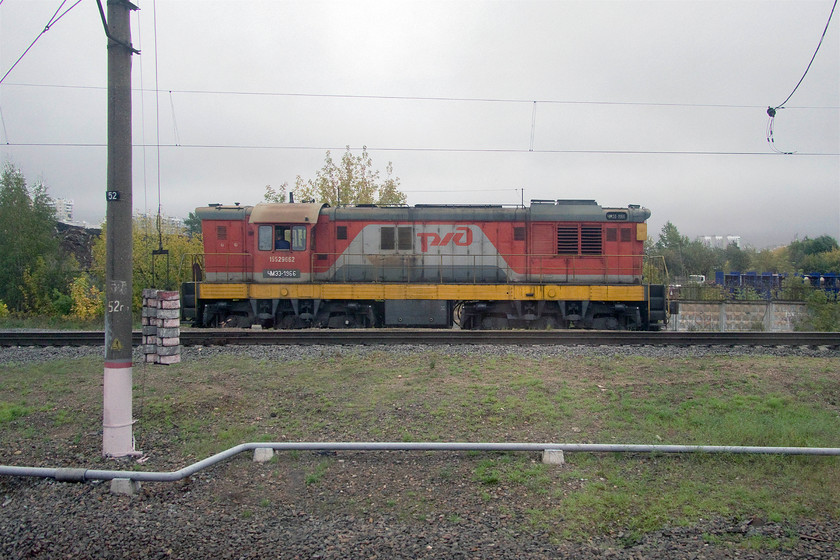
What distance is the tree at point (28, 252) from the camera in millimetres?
26156

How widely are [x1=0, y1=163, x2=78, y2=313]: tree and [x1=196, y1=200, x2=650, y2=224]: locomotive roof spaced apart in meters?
14.1

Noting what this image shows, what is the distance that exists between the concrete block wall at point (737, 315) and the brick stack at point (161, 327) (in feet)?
81.2

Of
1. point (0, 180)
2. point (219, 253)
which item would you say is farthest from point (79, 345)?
point (0, 180)

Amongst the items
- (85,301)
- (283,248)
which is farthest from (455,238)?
(85,301)

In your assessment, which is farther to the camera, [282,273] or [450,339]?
[282,273]

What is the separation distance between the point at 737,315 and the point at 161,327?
90.6 ft

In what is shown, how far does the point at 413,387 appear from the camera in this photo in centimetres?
805

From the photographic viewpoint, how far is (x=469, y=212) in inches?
635

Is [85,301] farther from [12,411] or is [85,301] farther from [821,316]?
[821,316]

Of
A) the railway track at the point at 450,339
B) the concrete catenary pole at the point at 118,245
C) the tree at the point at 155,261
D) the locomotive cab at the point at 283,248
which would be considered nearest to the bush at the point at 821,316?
the railway track at the point at 450,339

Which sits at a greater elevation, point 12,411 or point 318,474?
point 12,411

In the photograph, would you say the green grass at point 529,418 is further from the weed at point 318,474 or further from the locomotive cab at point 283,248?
the locomotive cab at point 283,248

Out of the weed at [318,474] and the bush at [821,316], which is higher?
the bush at [821,316]

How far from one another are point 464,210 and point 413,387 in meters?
9.07
